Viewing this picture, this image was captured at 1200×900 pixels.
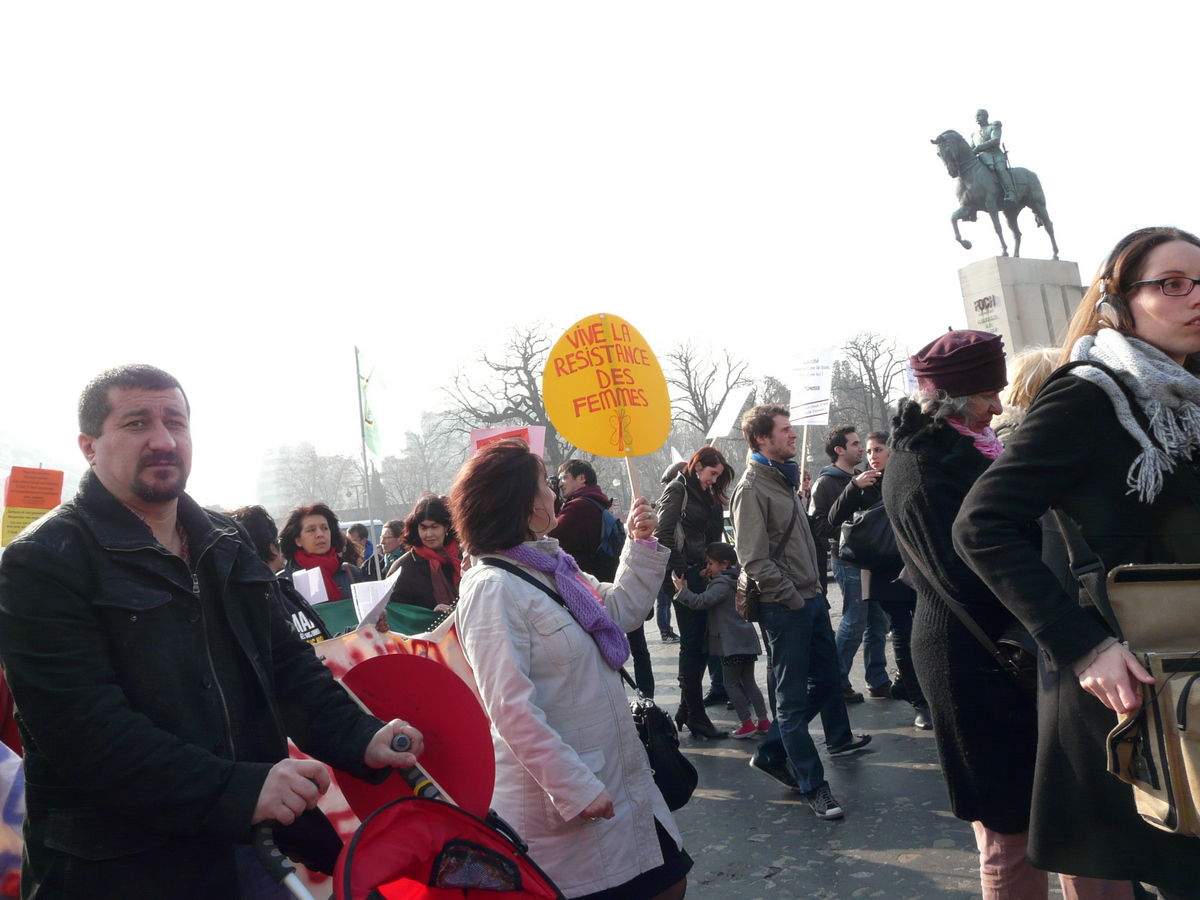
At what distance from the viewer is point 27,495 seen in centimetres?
566

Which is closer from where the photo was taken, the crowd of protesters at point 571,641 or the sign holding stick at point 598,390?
the crowd of protesters at point 571,641

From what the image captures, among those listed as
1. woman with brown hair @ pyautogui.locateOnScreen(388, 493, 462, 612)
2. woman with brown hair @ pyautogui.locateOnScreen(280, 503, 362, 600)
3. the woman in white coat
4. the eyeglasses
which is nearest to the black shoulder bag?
the woman in white coat

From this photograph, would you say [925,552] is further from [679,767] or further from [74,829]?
[74,829]

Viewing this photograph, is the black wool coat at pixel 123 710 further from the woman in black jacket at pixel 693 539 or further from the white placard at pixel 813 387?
the white placard at pixel 813 387

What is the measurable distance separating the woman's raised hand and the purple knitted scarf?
52 cm

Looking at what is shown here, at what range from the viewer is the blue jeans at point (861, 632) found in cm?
723

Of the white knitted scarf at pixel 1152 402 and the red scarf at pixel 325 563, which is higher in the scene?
the white knitted scarf at pixel 1152 402

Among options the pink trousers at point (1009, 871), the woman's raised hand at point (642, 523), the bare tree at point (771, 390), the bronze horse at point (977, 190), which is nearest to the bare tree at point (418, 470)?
the bare tree at point (771, 390)

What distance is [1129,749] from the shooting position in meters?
1.85

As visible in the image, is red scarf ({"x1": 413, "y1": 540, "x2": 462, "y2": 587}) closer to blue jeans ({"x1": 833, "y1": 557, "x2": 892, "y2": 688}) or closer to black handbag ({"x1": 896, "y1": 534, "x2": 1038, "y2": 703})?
blue jeans ({"x1": 833, "y1": 557, "x2": 892, "y2": 688})

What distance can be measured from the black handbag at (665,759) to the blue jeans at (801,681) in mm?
1983

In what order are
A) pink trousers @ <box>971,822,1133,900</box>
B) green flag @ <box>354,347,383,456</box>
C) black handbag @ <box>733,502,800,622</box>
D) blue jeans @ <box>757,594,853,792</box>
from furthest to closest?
green flag @ <box>354,347,383,456</box>, black handbag @ <box>733,502,800,622</box>, blue jeans @ <box>757,594,853,792</box>, pink trousers @ <box>971,822,1133,900</box>

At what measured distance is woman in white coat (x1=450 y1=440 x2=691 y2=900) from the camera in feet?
8.60

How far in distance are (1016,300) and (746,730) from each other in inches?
542
